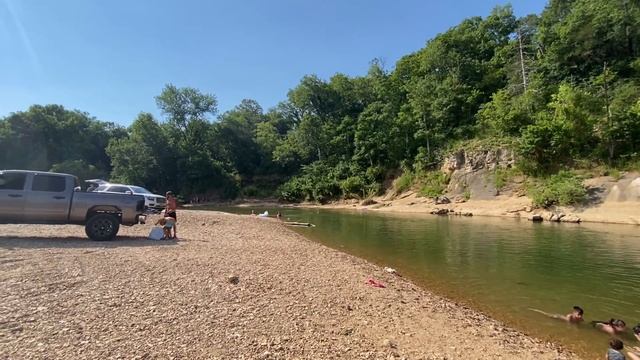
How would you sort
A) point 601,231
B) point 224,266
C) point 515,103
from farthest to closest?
point 515,103 → point 601,231 → point 224,266

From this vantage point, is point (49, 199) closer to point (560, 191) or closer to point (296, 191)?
point (560, 191)

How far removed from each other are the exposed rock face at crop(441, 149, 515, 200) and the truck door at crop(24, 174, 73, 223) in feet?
127

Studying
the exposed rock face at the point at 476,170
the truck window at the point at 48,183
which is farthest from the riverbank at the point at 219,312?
the exposed rock face at the point at 476,170

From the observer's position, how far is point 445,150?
5406 cm

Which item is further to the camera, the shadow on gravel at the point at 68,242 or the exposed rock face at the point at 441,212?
the exposed rock face at the point at 441,212

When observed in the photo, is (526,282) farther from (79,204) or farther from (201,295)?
(79,204)

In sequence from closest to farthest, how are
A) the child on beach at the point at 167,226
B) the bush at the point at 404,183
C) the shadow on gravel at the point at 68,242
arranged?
the shadow on gravel at the point at 68,242, the child on beach at the point at 167,226, the bush at the point at 404,183

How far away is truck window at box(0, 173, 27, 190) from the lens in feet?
44.5

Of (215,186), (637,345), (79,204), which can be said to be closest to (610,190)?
(637,345)

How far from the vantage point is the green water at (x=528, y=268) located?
31.0 ft

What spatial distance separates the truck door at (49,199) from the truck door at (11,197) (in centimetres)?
22

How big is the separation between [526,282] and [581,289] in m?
1.47

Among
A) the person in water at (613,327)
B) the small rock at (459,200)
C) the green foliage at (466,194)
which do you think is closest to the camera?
the person in water at (613,327)

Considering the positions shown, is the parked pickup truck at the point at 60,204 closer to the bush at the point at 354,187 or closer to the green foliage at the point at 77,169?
the bush at the point at 354,187
